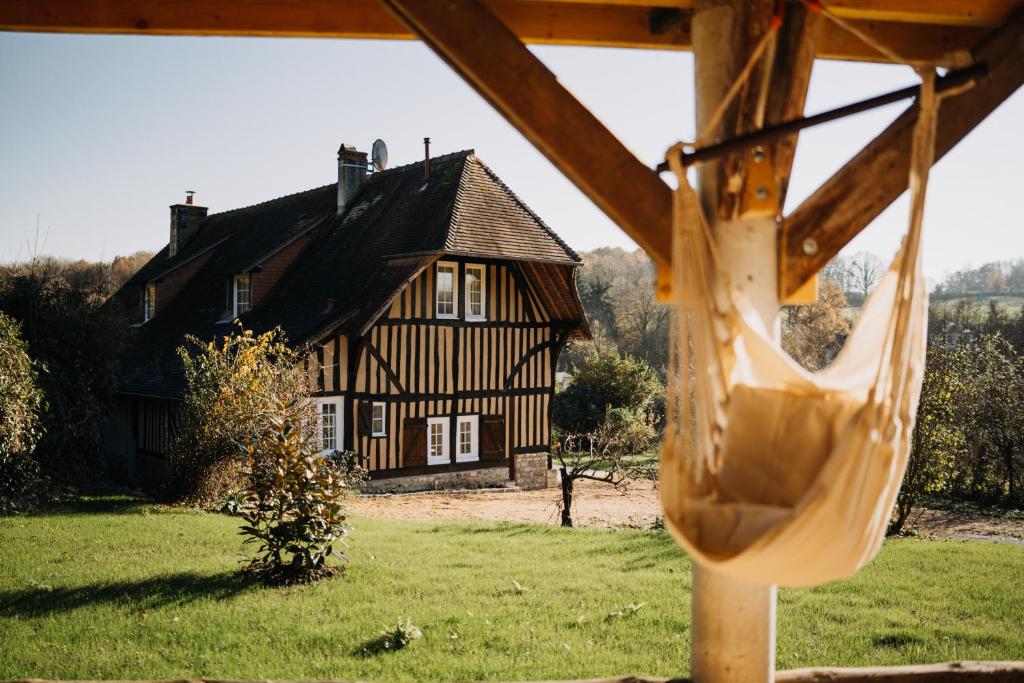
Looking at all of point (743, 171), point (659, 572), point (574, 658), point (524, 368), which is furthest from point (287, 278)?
point (743, 171)

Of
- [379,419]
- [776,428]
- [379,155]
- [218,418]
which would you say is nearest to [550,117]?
[776,428]

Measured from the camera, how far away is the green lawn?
4.71m

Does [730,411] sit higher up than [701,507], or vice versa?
[730,411]

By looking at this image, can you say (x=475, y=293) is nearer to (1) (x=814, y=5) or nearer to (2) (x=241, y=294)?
(2) (x=241, y=294)

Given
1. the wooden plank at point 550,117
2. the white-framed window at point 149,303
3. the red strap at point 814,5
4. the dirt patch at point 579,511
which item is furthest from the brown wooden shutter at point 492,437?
the red strap at point 814,5

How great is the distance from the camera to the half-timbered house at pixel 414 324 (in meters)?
15.0

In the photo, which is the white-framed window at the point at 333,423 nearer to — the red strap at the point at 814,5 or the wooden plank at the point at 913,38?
the wooden plank at the point at 913,38

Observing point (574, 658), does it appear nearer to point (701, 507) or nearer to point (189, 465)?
point (701, 507)

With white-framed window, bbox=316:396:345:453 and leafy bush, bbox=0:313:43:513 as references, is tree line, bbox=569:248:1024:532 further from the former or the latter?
leafy bush, bbox=0:313:43:513

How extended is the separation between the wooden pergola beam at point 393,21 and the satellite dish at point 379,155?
1791 centimetres

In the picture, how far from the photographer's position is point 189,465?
39.2 feet

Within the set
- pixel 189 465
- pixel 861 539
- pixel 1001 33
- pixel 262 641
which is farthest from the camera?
pixel 189 465

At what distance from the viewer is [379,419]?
602 inches

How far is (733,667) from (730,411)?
0.82m
